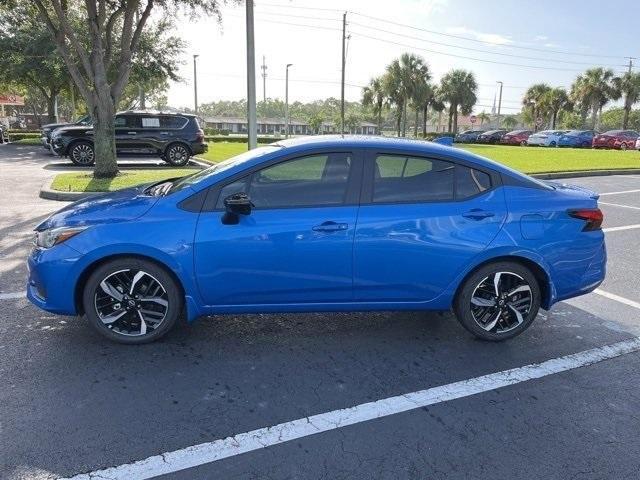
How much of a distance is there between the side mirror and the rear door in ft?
2.64

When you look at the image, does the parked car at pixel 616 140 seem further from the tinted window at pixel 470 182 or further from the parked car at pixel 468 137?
the tinted window at pixel 470 182

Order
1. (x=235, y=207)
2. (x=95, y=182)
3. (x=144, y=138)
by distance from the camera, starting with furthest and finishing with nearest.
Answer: (x=144, y=138) < (x=95, y=182) < (x=235, y=207)

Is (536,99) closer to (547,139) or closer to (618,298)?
(547,139)

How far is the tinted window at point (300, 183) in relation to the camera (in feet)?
11.9

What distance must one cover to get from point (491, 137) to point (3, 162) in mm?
38554

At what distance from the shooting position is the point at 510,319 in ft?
12.9

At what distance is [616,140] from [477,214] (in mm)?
35831

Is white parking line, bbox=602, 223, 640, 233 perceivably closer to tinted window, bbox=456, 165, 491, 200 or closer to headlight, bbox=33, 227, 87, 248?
tinted window, bbox=456, 165, 491, 200

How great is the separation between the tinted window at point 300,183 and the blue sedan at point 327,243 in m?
0.01

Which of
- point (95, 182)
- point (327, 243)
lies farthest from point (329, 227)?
point (95, 182)

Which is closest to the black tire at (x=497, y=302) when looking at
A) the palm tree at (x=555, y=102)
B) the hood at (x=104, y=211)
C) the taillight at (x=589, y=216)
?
the taillight at (x=589, y=216)

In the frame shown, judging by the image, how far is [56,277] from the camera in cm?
351

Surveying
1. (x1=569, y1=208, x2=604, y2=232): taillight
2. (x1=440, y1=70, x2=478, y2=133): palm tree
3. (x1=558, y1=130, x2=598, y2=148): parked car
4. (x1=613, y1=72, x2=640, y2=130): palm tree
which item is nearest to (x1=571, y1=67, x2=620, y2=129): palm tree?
(x1=613, y1=72, x2=640, y2=130): palm tree

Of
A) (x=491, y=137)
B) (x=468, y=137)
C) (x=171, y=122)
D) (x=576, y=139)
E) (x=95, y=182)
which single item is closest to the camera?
(x=95, y=182)
